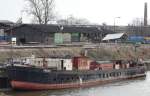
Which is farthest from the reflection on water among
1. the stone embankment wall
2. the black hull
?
the stone embankment wall

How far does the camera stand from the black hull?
55375 mm

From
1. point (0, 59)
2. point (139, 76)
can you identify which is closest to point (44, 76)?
point (0, 59)

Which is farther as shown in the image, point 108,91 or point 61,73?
point 108,91

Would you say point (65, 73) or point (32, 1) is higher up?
point (32, 1)

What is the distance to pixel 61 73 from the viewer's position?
59.1m

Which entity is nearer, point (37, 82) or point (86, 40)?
point (37, 82)

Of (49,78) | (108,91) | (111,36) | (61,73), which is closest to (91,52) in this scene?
(111,36)

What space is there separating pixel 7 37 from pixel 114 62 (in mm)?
31619

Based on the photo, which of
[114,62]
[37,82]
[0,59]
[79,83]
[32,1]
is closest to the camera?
[37,82]

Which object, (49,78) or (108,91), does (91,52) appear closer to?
(108,91)

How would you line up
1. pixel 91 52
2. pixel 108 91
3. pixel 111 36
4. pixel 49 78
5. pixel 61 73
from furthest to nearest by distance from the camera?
pixel 111 36
pixel 91 52
pixel 108 91
pixel 61 73
pixel 49 78

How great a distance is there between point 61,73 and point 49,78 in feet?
7.01

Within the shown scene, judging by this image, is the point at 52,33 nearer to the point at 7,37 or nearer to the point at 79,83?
the point at 7,37

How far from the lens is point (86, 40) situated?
11838cm
